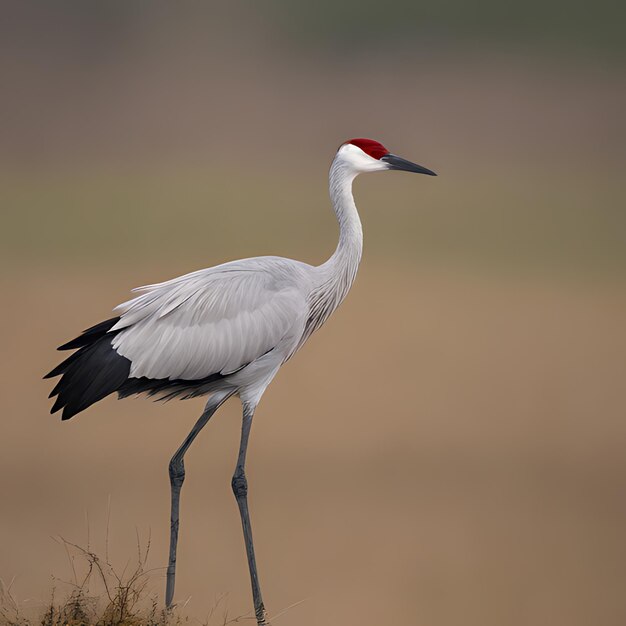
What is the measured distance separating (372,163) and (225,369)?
1080 mm

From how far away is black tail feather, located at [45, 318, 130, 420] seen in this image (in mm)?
3625

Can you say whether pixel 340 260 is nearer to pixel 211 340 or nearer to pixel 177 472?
pixel 211 340

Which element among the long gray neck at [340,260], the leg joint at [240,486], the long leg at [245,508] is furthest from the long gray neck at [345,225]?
the leg joint at [240,486]

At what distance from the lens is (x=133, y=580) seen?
352 centimetres

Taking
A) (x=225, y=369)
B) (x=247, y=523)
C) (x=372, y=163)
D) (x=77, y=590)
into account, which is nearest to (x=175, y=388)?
(x=225, y=369)

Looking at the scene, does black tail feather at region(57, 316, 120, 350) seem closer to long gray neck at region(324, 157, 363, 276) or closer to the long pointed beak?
long gray neck at region(324, 157, 363, 276)

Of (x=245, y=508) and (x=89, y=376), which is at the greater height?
(x=89, y=376)

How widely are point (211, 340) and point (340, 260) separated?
2.08ft

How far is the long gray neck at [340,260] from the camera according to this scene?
3.89 metres

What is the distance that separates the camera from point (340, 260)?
12.8ft

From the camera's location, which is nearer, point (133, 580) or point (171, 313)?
point (133, 580)

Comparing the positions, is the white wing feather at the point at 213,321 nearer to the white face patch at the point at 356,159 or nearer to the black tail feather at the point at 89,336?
the black tail feather at the point at 89,336

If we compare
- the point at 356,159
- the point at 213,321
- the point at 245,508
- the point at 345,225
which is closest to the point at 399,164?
the point at 356,159

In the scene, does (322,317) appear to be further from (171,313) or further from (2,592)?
(2,592)
